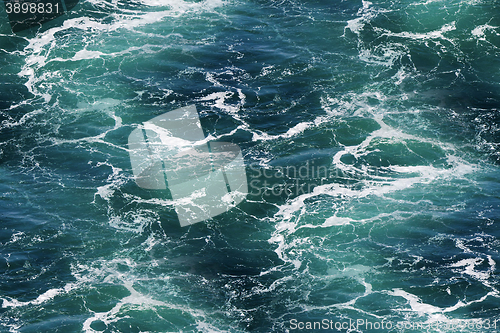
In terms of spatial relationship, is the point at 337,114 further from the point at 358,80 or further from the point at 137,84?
the point at 137,84

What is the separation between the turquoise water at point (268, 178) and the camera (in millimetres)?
128625

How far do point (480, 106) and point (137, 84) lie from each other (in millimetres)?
76320

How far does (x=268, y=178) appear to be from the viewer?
154 meters

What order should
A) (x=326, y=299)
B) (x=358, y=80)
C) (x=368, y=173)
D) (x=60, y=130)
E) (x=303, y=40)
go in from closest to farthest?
(x=326, y=299) → (x=368, y=173) → (x=60, y=130) → (x=358, y=80) → (x=303, y=40)

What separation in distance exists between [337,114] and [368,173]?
2007 cm

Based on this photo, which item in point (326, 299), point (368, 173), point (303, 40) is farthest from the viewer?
point (303, 40)

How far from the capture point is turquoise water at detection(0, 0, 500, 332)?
422 feet

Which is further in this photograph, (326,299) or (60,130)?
(60,130)

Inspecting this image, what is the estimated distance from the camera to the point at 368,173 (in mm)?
154125

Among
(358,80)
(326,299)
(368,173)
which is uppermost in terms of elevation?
(358,80)

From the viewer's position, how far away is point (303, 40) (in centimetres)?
19262

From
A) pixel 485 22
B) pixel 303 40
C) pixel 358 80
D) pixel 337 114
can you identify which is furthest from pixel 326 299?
pixel 485 22

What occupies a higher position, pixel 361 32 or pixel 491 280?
pixel 361 32

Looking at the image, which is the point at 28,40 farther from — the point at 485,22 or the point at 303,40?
the point at 485,22
